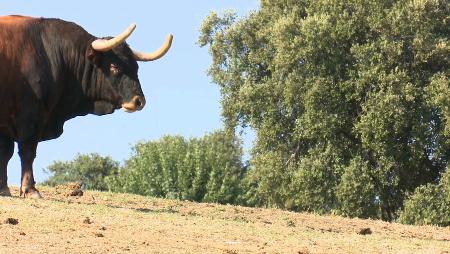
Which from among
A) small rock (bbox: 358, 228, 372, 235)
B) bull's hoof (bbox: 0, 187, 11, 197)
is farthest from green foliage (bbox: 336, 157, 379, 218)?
bull's hoof (bbox: 0, 187, 11, 197)

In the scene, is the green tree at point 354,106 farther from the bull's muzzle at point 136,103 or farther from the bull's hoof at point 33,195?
the bull's hoof at point 33,195

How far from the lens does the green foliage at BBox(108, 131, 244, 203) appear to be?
69.5m

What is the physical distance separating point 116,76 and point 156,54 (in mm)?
1219

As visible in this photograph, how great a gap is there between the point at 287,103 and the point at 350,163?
3.36m

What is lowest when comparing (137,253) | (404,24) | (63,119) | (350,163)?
(137,253)

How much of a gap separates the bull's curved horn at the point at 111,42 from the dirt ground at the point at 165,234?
107 inches

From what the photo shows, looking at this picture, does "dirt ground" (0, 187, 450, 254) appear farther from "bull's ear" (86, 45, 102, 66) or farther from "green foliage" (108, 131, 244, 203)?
"green foliage" (108, 131, 244, 203)

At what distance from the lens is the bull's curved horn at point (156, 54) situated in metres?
22.5

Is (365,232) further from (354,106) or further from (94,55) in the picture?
(354,106)

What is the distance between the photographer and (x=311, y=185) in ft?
152

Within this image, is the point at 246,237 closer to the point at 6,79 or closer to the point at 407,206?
the point at 6,79

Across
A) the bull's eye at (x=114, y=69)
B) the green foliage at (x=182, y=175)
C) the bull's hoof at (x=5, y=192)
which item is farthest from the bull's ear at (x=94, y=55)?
the green foliage at (x=182, y=175)

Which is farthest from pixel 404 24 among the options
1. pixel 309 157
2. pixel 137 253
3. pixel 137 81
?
pixel 137 253

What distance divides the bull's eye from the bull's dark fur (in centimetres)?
5
